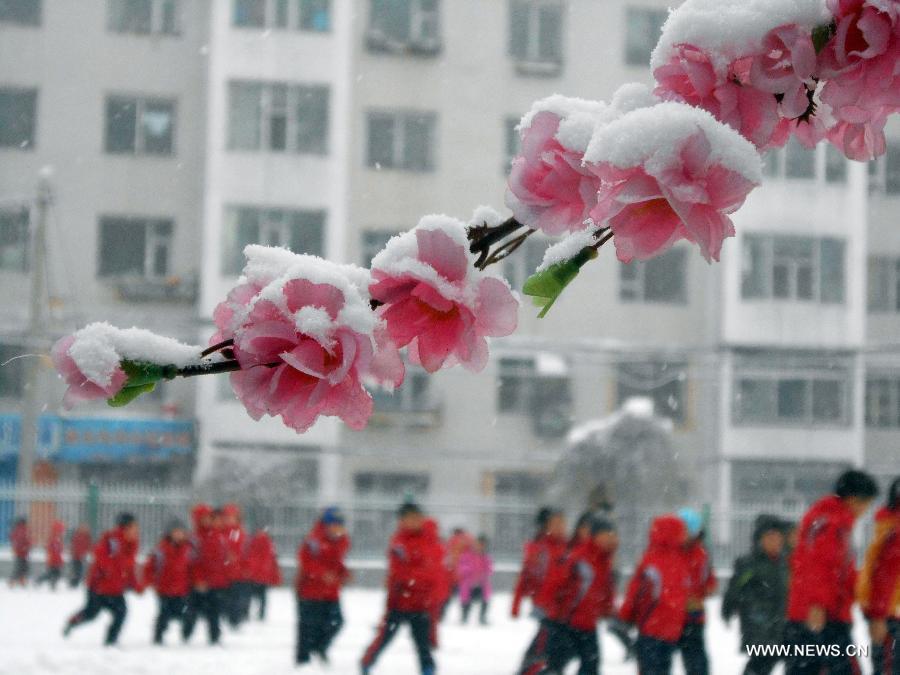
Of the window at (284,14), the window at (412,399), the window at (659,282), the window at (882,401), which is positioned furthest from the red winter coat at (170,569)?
the window at (882,401)

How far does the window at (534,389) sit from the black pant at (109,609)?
13.2 m

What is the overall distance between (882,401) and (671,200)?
89.7ft

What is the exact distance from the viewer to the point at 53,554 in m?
21.0

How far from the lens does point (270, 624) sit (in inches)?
659

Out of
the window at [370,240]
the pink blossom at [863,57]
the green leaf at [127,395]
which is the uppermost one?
the window at [370,240]

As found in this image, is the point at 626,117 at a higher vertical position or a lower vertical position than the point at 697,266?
lower

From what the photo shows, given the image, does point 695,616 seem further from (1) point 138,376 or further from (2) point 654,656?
(1) point 138,376

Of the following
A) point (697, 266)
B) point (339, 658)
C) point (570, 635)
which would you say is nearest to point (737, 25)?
point (570, 635)

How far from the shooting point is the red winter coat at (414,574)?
10.4 meters

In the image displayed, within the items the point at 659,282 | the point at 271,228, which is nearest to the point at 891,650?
the point at 271,228

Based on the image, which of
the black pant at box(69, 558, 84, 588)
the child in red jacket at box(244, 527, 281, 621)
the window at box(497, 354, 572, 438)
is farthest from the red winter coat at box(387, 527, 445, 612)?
the window at box(497, 354, 572, 438)

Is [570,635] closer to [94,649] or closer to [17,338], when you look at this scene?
[94,649]

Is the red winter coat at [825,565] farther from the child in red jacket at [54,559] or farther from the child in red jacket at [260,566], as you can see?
the child in red jacket at [54,559]

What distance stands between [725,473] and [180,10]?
12543mm
